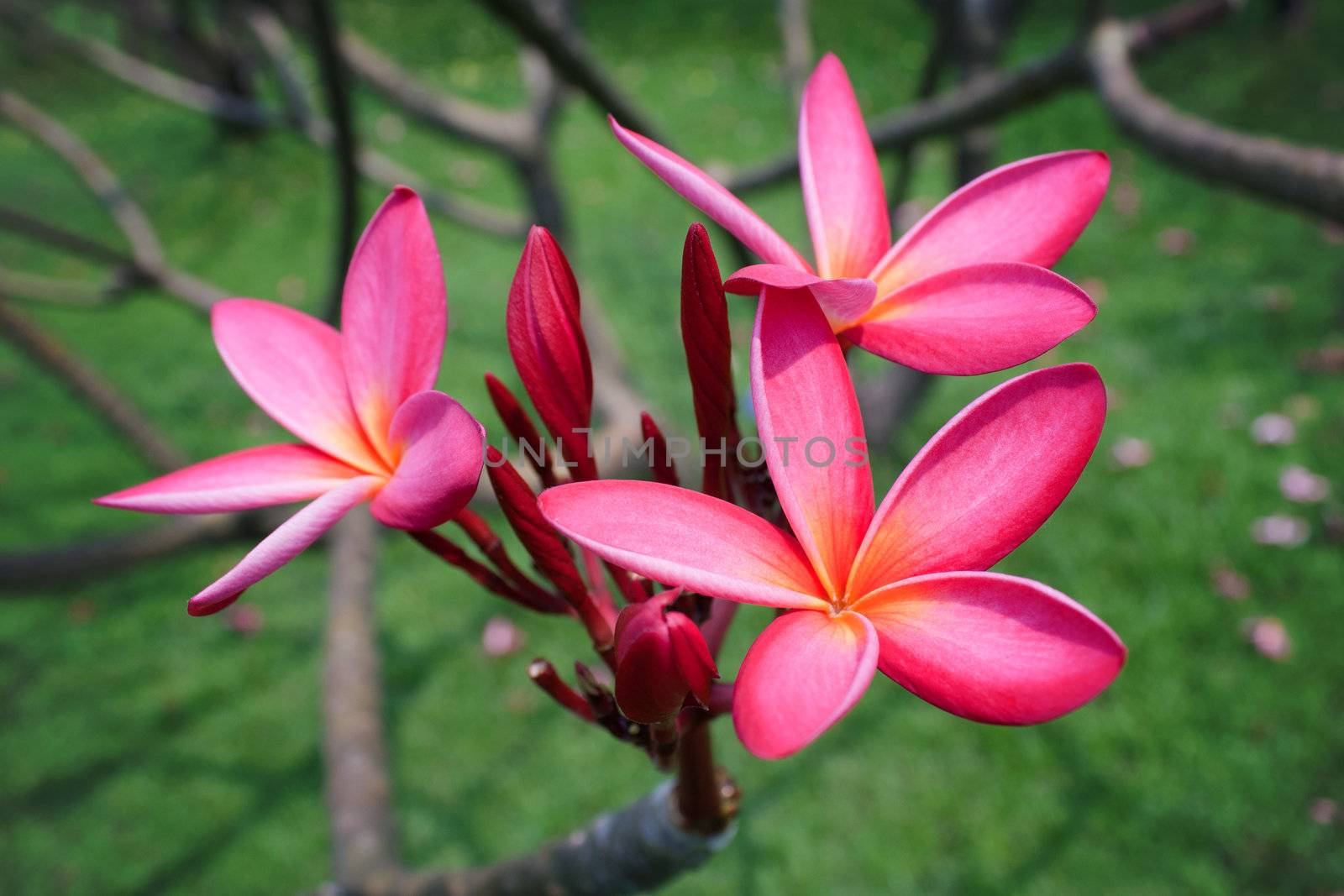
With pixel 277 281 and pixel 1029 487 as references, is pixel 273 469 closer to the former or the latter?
pixel 1029 487

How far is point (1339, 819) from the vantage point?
1789 mm

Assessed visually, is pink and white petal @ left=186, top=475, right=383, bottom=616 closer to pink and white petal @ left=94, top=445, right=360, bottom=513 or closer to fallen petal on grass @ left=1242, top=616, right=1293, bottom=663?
pink and white petal @ left=94, top=445, right=360, bottom=513

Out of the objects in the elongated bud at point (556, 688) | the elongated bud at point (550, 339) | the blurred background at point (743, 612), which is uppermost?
the elongated bud at point (550, 339)

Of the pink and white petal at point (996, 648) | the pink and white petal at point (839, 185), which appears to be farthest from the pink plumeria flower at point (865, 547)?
the pink and white petal at point (839, 185)

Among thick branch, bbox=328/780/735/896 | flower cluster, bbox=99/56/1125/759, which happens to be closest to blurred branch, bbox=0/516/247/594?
thick branch, bbox=328/780/735/896

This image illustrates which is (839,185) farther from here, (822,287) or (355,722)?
(355,722)

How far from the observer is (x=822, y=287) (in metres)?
0.44

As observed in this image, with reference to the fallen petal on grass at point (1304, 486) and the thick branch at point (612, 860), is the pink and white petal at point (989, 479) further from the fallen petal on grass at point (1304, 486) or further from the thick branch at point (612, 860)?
the fallen petal on grass at point (1304, 486)

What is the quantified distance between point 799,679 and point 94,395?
212cm

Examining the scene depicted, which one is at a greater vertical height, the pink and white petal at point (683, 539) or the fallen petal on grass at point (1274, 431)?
the pink and white petal at point (683, 539)

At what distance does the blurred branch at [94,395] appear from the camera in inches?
75.7

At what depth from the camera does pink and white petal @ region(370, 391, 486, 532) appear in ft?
1.23

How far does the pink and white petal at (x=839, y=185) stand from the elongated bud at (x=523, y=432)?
0.59ft

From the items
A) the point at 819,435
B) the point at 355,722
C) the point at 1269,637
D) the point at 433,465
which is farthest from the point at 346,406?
the point at 1269,637
